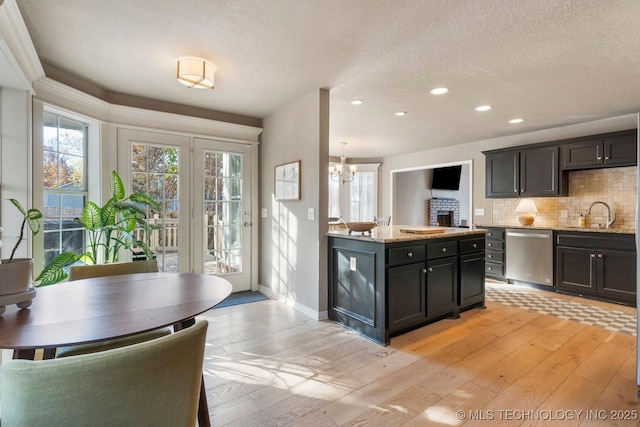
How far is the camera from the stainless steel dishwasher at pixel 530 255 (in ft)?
14.3

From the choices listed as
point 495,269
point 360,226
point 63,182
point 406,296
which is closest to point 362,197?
point 495,269

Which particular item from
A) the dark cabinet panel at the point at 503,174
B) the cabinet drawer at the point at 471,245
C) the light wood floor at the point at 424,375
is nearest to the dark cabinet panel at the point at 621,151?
the dark cabinet panel at the point at 503,174

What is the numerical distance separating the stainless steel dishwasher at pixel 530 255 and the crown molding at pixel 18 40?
5.76 meters

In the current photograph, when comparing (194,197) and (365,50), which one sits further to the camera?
(194,197)

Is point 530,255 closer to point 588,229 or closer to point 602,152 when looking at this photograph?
point 588,229

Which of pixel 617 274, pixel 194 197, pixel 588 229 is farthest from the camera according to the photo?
pixel 588 229

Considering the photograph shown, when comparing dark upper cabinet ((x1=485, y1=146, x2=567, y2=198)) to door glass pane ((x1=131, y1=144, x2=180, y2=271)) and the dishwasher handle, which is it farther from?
door glass pane ((x1=131, y1=144, x2=180, y2=271))

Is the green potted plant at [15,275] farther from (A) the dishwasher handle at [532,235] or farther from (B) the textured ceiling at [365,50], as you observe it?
(A) the dishwasher handle at [532,235]

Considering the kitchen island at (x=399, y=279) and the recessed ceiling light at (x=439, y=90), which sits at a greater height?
the recessed ceiling light at (x=439, y=90)

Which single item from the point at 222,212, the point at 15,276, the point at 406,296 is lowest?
the point at 406,296

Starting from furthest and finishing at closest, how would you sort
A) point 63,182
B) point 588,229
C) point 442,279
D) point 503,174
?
point 503,174 < point 588,229 < point 442,279 < point 63,182

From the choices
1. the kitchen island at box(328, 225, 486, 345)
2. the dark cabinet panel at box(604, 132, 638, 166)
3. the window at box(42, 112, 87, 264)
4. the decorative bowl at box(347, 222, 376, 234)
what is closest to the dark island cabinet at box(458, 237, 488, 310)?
the kitchen island at box(328, 225, 486, 345)

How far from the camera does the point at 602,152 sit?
3936 millimetres

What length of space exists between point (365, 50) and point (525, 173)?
11.8 feet
